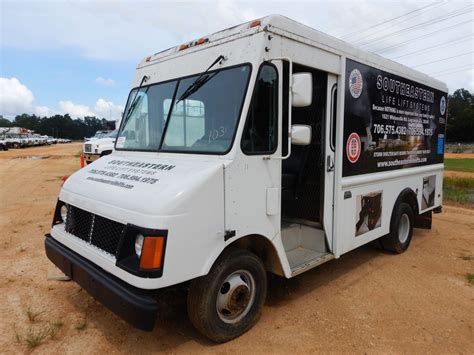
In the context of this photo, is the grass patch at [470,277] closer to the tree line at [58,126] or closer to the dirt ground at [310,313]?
the dirt ground at [310,313]

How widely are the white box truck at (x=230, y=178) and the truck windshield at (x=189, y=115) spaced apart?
1 cm

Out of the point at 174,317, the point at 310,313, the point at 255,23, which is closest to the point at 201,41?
the point at 255,23

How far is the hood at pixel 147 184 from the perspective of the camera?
2791mm

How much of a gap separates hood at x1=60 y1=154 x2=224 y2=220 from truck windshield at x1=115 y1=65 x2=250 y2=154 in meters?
0.17

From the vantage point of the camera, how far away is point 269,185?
3473mm

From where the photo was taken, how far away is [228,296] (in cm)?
328

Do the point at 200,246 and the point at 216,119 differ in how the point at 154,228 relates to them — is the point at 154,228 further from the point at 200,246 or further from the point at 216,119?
the point at 216,119

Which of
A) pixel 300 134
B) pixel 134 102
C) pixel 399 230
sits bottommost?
pixel 399 230

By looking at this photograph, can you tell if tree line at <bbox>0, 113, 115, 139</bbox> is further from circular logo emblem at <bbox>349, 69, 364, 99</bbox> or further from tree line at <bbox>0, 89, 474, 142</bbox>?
circular logo emblem at <bbox>349, 69, 364, 99</bbox>

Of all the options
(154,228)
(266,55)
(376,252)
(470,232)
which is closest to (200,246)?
(154,228)

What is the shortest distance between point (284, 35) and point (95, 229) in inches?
96.9

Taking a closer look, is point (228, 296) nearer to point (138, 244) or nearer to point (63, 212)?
point (138, 244)

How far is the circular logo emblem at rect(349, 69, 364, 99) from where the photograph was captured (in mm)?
4414

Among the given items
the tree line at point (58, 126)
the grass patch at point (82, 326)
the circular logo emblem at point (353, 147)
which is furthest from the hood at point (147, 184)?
the tree line at point (58, 126)
